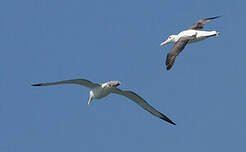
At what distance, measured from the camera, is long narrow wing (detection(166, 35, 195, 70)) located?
135 ft

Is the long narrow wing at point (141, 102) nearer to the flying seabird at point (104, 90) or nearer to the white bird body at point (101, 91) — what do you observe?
the flying seabird at point (104, 90)

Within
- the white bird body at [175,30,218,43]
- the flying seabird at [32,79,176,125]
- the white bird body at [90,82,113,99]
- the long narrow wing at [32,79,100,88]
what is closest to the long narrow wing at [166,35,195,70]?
the white bird body at [175,30,218,43]

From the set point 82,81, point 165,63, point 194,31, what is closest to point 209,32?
point 194,31

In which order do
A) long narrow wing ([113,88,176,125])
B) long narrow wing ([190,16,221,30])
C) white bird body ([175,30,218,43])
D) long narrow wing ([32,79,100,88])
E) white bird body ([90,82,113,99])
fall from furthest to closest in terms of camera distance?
long narrow wing ([190,16,221,30]) < white bird body ([175,30,218,43]) < long narrow wing ([113,88,176,125]) < white bird body ([90,82,113,99]) < long narrow wing ([32,79,100,88])

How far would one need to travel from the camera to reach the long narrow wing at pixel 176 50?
41.2 metres

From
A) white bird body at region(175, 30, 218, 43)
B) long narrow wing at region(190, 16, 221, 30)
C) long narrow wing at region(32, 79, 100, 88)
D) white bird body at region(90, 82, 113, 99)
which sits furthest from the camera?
long narrow wing at region(190, 16, 221, 30)

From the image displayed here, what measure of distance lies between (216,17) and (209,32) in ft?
21.7

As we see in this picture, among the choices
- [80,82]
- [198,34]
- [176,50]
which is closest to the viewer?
[80,82]

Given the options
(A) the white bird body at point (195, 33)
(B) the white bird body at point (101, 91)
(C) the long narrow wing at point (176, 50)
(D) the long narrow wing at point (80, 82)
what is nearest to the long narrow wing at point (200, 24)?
(A) the white bird body at point (195, 33)

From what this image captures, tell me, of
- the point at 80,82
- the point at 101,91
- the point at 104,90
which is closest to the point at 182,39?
the point at 104,90

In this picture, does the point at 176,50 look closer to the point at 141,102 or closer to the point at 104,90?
the point at 141,102

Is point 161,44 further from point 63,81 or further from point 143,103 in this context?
point 63,81

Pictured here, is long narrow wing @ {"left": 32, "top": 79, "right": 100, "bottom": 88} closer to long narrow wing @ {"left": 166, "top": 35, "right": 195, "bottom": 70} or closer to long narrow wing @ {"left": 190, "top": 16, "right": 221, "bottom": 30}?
long narrow wing @ {"left": 166, "top": 35, "right": 195, "bottom": 70}

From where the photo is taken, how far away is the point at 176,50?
141ft
